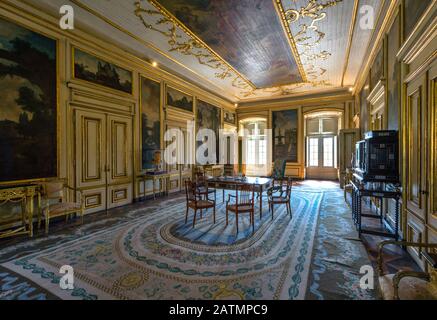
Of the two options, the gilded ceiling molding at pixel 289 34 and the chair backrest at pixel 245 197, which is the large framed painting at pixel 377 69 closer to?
the gilded ceiling molding at pixel 289 34

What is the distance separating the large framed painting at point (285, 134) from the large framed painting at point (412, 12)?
8676mm

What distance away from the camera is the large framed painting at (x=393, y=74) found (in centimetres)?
363

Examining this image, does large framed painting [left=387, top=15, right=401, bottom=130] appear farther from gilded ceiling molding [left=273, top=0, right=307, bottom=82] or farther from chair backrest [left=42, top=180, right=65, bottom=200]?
chair backrest [left=42, top=180, right=65, bottom=200]

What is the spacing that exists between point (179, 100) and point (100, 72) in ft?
10.7

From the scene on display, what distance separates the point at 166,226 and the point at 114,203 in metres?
2.44

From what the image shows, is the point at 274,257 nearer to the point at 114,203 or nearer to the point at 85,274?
the point at 85,274

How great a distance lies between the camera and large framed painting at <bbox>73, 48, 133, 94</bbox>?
5070 millimetres

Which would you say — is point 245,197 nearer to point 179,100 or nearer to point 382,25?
Answer: point 382,25

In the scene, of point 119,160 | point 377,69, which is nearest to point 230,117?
point 119,160

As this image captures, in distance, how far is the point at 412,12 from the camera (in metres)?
3.08

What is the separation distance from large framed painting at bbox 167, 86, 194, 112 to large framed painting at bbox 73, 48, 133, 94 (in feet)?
5.80

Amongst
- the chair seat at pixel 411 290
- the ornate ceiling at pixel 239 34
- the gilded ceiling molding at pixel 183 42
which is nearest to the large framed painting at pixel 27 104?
the ornate ceiling at pixel 239 34
